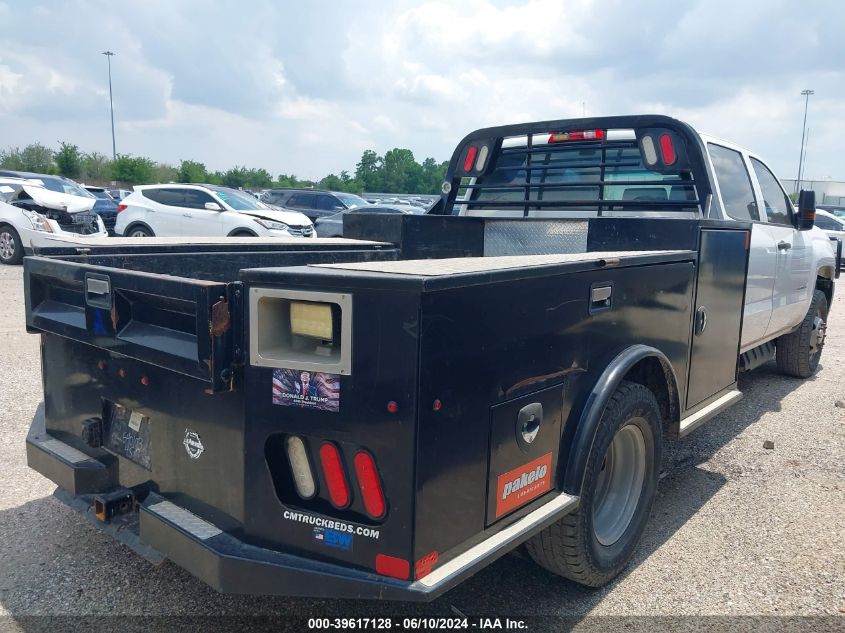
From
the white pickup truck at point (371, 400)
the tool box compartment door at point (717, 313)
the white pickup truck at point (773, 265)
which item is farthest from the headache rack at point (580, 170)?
the white pickup truck at point (371, 400)

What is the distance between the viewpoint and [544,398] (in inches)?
102

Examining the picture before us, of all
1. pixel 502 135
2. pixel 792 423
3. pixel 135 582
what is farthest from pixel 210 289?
pixel 792 423

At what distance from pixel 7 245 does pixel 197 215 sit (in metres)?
3.68

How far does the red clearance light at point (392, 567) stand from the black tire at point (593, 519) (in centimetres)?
92

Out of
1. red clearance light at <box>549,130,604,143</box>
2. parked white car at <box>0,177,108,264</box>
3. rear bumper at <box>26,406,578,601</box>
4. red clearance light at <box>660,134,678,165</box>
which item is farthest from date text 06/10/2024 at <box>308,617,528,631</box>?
parked white car at <box>0,177,108,264</box>

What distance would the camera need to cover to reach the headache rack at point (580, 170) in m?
4.55

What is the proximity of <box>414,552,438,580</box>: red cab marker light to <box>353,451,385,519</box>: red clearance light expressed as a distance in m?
0.18

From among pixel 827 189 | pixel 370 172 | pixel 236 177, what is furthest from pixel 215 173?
pixel 827 189

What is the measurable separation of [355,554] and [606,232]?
2.67 m

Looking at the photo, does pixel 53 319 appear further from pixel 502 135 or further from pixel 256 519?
pixel 502 135

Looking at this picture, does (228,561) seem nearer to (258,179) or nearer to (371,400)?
(371,400)

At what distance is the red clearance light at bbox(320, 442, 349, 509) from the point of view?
2.22 m

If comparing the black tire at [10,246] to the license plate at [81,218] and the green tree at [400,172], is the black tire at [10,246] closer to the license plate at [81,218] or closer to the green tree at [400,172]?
the license plate at [81,218]

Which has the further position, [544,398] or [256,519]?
[544,398]
